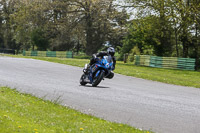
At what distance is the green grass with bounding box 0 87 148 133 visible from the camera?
6.31m

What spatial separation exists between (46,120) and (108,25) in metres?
45.3

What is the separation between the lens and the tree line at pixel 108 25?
3725cm

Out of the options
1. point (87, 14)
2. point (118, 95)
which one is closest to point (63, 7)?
point (87, 14)

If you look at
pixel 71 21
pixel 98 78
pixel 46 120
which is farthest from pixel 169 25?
pixel 46 120

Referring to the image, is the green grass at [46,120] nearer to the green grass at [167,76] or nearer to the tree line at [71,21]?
the green grass at [167,76]

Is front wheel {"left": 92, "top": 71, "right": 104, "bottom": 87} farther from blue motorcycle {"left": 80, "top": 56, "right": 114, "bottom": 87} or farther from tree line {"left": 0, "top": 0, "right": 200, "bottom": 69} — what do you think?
tree line {"left": 0, "top": 0, "right": 200, "bottom": 69}

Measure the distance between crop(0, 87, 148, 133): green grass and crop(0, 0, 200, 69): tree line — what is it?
2849 cm

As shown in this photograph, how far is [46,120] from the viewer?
7.22m

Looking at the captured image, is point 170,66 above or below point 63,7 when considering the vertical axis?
below

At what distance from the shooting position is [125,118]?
8188 millimetres

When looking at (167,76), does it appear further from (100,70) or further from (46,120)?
(46,120)

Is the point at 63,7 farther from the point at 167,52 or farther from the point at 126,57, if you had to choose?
the point at 167,52

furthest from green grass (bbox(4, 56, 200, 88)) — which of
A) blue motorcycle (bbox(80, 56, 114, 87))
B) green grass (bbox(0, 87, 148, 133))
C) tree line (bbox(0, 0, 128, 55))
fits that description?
tree line (bbox(0, 0, 128, 55))

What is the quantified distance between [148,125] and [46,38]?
53210 millimetres
